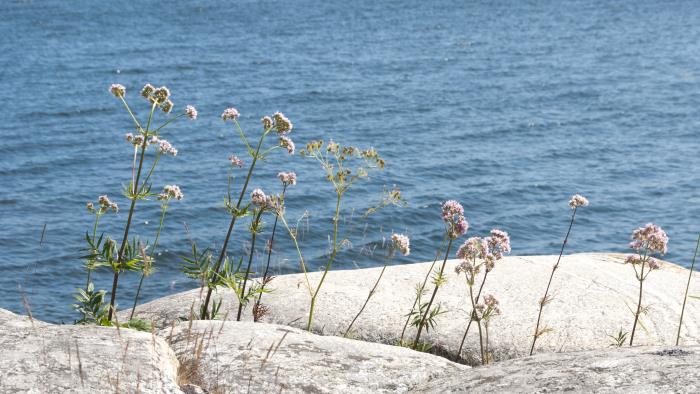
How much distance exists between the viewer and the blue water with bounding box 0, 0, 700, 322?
2094 centimetres

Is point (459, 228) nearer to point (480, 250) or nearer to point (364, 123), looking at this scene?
point (480, 250)

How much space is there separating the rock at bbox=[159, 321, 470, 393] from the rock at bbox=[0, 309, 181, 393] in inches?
9.2

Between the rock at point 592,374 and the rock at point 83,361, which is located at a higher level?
the rock at point 592,374

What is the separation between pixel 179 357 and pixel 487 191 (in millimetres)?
18955

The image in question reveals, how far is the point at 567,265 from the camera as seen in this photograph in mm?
11203

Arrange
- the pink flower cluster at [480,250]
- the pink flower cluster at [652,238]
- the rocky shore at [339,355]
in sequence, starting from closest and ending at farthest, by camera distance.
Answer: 1. the rocky shore at [339,355]
2. the pink flower cluster at [480,250]
3. the pink flower cluster at [652,238]

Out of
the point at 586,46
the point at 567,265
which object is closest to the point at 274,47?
the point at 586,46

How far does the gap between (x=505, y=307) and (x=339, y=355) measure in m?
3.65

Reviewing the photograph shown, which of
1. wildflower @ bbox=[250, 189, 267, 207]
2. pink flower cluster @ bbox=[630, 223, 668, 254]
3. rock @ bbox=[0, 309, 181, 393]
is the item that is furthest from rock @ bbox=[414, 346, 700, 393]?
wildflower @ bbox=[250, 189, 267, 207]

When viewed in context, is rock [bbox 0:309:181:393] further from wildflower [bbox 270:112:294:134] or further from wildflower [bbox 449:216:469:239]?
wildflower [bbox 449:216:469:239]

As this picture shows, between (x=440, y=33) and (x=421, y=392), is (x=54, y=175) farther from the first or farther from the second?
(x=440, y=33)

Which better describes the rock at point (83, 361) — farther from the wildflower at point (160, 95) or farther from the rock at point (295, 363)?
the wildflower at point (160, 95)

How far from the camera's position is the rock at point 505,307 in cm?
867

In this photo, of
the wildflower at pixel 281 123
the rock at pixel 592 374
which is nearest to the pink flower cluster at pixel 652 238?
the rock at pixel 592 374
